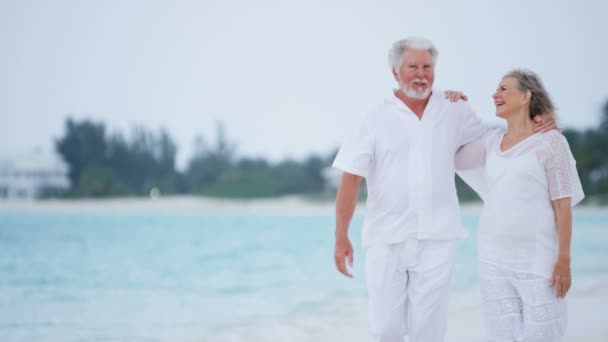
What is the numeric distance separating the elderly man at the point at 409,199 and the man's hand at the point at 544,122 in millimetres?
320

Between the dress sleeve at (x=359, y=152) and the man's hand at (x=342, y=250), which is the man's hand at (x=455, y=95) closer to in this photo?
the dress sleeve at (x=359, y=152)

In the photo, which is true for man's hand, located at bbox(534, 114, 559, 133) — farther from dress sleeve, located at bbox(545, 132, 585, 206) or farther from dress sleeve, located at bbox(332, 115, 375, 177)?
dress sleeve, located at bbox(332, 115, 375, 177)

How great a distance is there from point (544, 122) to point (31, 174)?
165ft

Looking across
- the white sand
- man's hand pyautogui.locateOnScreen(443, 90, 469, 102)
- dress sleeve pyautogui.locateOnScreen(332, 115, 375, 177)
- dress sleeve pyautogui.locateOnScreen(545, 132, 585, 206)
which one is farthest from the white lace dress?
the white sand

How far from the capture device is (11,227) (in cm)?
3028

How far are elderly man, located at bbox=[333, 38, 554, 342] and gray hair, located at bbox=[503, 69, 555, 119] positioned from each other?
0.29 m

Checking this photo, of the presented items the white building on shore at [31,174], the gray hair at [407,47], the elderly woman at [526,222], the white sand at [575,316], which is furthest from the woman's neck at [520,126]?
the white building on shore at [31,174]

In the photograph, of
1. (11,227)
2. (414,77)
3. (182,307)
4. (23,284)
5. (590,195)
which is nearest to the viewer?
(414,77)

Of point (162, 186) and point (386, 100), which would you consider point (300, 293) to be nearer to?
point (386, 100)

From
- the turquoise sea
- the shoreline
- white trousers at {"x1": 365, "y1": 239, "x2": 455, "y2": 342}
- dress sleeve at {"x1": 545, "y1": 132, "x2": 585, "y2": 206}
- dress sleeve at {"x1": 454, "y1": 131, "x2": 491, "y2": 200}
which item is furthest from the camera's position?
the shoreline

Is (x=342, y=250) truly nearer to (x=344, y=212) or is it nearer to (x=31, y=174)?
(x=344, y=212)

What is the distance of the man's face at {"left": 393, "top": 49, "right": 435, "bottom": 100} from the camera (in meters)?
2.64

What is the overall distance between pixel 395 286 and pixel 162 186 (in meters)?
43.1

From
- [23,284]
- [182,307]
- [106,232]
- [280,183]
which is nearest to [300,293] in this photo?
[182,307]
